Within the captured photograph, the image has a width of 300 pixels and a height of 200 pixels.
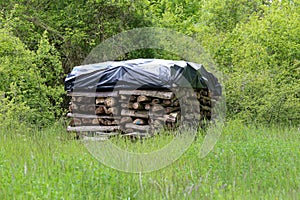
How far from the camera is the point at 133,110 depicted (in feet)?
25.8

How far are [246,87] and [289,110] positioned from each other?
122cm

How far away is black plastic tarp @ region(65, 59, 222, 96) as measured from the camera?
7.55 meters

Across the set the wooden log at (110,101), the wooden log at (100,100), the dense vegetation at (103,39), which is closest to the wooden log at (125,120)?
the wooden log at (110,101)

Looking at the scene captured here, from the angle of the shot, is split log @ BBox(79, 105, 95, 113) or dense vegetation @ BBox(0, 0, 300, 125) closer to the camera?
split log @ BBox(79, 105, 95, 113)

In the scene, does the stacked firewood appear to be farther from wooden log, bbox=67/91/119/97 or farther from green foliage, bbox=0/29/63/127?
green foliage, bbox=0/29/63/127

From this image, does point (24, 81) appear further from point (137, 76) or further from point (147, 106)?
point (147, 106)

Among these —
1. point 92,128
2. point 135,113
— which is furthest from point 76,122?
point 135,113

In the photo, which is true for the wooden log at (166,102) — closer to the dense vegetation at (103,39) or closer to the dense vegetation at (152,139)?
the dense vegetation at (152,139)

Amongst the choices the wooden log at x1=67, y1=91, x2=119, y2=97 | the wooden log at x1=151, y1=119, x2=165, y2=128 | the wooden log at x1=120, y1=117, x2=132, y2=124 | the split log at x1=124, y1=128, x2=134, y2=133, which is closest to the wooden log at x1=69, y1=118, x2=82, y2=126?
the wooden log at x1=67, y1=91, x2=119, y2=97

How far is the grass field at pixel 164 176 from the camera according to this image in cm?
346

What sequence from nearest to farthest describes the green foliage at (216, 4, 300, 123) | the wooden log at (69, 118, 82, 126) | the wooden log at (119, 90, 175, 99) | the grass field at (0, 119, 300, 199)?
the grass field at (0, 119, 300, 199), the wooden log at (119, 90, 175, 99), the wooden log at (69, 118, 82, 126), the green foliage at (216, 4, 300, 123)

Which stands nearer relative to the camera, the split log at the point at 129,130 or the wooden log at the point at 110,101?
the split log at the point at 129,130

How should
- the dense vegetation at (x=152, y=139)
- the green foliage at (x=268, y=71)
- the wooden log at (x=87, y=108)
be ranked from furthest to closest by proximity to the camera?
the green foliage at (x=268, y=71) < the wooden log at (x=87, y=108) < the dense vegetation at (x=152, y=139)

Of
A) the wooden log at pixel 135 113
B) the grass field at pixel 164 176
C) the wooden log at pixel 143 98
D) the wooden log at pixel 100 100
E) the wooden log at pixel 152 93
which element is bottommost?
the grass field at pixel 164 176
